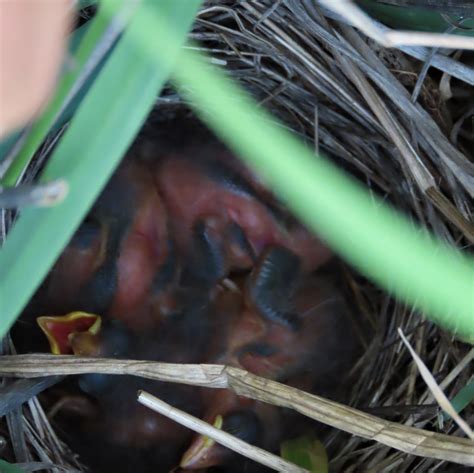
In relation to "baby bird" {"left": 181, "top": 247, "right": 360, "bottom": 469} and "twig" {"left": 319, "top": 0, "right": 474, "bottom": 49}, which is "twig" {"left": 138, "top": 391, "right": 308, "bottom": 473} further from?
"twig" {"left": 319, "top": 0, "right": 474, "bottom": 49}

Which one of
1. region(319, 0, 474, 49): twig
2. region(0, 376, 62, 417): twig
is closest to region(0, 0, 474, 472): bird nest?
region(0, 376, 62, 417): twig

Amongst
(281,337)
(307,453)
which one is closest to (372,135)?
(281,337)

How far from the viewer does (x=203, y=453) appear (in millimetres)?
1062

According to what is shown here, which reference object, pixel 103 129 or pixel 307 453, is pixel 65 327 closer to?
pixel 307 453

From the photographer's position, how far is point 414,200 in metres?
1.15

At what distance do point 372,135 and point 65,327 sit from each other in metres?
0.50

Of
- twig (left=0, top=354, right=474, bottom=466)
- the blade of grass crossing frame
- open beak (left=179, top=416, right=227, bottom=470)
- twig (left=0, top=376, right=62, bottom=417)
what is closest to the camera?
the blade of grass crossing frame

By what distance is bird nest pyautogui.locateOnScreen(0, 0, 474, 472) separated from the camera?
1.01 metres

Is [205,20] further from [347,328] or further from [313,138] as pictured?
[347,328]

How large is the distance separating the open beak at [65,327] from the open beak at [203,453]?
0.65 feet

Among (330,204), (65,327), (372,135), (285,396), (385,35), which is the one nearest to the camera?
(330,204)

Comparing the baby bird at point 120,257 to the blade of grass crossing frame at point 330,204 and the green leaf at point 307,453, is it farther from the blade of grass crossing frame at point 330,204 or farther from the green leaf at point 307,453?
the blade of grass crossing frame at point 330,204

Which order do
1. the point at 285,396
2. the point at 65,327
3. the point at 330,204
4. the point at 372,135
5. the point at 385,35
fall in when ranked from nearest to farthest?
1. the point at 330,204
2. the point at 385,35
3. the point at 285,396
4. the point at 65,327
5. the point at 372,135

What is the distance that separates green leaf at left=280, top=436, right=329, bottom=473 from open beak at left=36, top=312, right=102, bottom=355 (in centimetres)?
30
